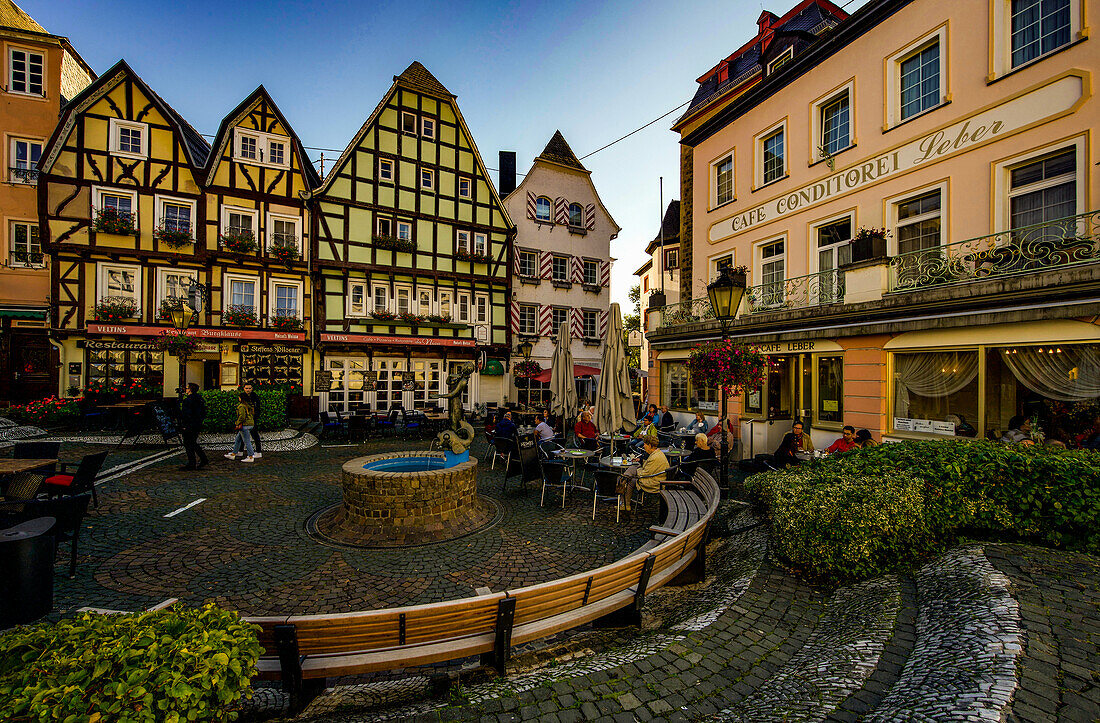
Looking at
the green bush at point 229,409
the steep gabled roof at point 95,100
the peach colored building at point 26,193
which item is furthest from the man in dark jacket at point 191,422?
the steep gabled roof at point 95,100

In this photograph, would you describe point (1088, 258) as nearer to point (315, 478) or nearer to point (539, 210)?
point (315, 478)

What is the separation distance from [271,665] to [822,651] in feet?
13.0

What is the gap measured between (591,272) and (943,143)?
17.9 meters

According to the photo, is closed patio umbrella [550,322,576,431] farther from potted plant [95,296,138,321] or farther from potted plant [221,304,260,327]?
potted plant [95,296,138,321]

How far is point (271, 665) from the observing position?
2916 millimetres

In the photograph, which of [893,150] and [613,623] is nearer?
[613,623]

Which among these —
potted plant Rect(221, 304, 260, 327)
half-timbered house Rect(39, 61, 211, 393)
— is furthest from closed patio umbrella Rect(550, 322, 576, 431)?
half-timbered house Rect(39, 61, 211, 393)

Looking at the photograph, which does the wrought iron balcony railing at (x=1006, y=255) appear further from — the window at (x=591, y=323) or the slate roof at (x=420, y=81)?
the slate roof at (x=420, y=81)

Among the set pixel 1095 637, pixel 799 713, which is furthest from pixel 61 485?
pixel 1095 637

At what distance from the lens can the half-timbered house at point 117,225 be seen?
658 inches

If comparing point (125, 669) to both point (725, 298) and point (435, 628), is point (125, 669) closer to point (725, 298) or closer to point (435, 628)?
point (435, 628)

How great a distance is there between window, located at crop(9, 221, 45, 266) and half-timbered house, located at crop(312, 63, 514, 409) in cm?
1048

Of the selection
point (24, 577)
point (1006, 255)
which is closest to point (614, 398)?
point (1006, 255)

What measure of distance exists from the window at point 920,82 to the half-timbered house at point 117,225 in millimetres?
24012
